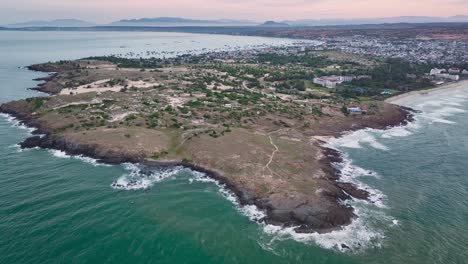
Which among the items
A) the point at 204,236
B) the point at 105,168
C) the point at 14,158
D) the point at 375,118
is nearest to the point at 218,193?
the point at 204,236

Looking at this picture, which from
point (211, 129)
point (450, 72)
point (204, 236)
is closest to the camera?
point (204, 236)

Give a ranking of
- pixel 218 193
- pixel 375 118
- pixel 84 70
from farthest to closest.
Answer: pixel 84 70 < pixel 375 118 < pixel 218 193

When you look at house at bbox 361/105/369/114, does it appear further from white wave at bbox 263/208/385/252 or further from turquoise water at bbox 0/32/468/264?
white wave at bbox 263/208/385/252

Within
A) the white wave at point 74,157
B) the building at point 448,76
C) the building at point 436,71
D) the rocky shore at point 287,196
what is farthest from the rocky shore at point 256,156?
the building at point 436,71

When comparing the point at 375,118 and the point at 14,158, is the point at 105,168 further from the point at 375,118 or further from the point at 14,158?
the point at 375,118

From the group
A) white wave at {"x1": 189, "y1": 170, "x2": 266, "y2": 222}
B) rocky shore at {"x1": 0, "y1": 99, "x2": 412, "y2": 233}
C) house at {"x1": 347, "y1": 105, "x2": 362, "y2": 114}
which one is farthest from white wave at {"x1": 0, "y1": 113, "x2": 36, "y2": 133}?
house at {"x1": 347, "y1": 105, "x2": 362, "y2": 114}

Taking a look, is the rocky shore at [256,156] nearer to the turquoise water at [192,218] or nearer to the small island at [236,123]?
the small island at [236,123]
